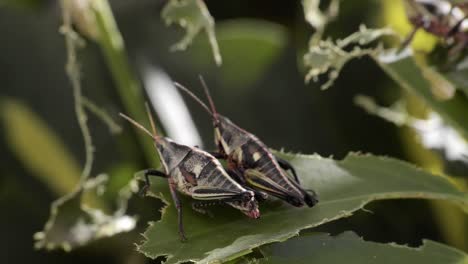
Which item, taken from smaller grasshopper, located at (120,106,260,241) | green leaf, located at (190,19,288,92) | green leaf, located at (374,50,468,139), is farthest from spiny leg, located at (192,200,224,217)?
green leaf, located at (190,19,288,92)

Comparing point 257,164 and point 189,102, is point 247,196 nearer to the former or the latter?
point 257,164

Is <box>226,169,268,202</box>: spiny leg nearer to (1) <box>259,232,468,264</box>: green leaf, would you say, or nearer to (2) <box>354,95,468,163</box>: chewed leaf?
(1) <box>259,232,468,264</box>: green leaf

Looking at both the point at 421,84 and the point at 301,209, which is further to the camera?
the point at 421,84

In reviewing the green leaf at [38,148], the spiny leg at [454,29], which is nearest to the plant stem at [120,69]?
the green leaf at [38,148]

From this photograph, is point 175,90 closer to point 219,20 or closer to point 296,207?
point 219,20

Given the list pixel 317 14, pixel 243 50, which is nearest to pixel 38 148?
pixel 243 50

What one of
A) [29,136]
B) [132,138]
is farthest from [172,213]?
[29,136]
